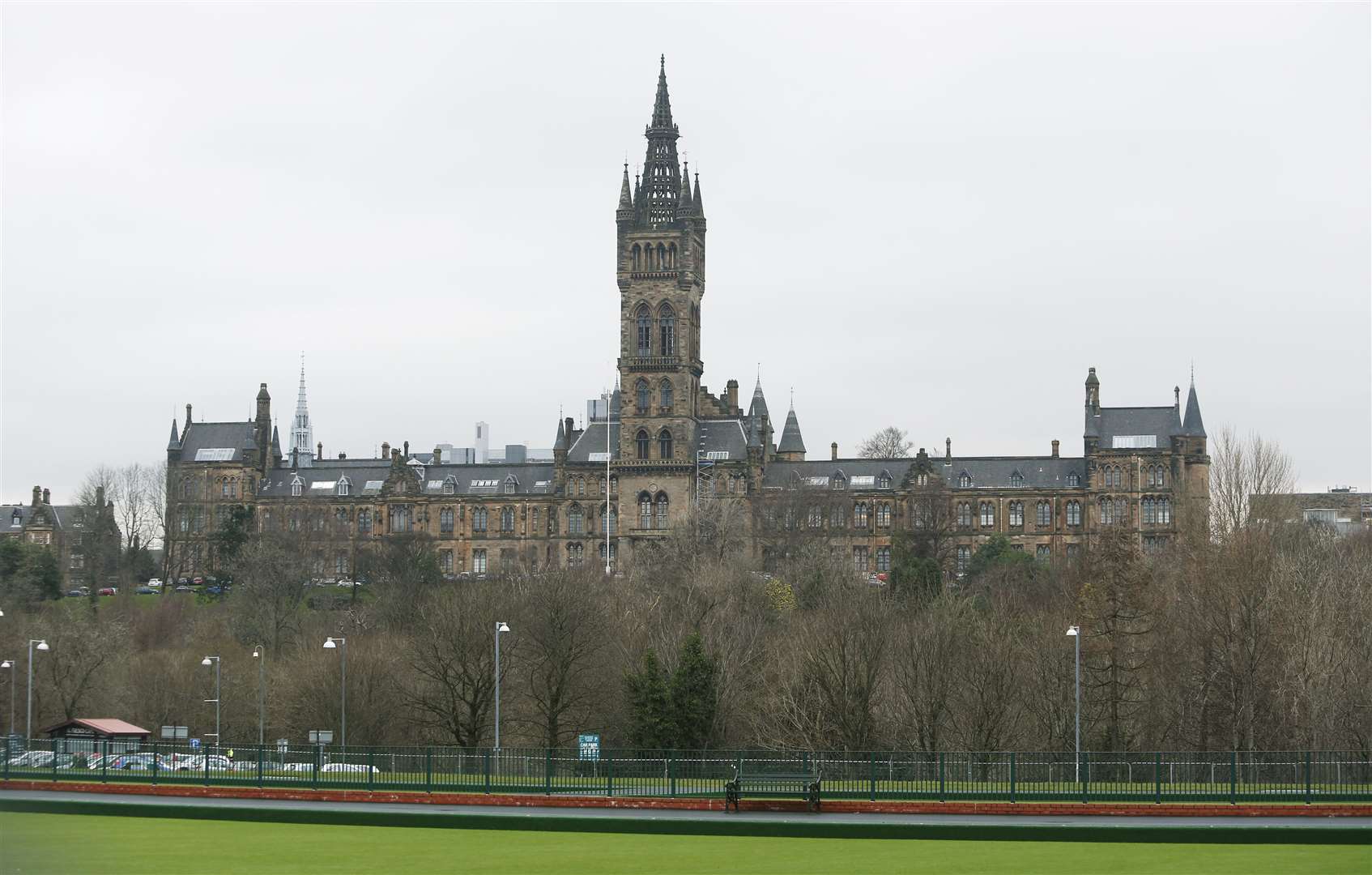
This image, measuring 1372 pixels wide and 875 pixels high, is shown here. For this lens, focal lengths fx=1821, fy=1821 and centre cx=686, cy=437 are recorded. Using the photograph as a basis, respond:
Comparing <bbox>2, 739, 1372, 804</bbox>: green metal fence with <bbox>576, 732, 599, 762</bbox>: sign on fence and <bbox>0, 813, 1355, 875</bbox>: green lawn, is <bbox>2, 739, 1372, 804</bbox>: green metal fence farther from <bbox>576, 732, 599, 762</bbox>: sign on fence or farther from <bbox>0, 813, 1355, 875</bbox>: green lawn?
<bbox>0, 813, 1355, 875</bbox>: green lawn

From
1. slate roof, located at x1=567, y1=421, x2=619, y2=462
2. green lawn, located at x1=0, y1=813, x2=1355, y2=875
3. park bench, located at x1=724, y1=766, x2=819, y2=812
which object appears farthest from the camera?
slate roof, located at x1=567, y1=421, x2=619, y2=462

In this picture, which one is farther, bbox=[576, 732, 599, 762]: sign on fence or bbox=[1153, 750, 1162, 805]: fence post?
bbox=[576, 732, 599, 762]: sign on fence

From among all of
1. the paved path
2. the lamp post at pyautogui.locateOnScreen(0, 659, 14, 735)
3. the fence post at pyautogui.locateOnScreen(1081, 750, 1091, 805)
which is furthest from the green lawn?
the lamp post at pyautogui.locateOnScreen(0, 659, 14, 735)

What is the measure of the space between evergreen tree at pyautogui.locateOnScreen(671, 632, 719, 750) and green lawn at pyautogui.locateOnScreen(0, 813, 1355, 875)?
26.3 m

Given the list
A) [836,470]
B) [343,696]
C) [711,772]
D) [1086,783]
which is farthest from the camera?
[836,470]

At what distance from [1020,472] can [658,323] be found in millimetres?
34590

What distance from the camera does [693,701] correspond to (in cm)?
6625

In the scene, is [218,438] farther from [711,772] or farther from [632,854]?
[632,854]

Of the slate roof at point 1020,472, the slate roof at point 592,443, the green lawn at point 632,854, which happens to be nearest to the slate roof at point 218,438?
the slate roof at point 592,443

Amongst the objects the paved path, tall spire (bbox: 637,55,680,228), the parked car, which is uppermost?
tall spire (bbox: 637,55,680,228)

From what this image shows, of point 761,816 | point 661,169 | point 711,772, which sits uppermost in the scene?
point 661,169

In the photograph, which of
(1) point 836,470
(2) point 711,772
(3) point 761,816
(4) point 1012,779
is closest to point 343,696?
(2) point 711,772

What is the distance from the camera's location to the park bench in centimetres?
4294

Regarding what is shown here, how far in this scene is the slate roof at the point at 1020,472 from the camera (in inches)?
6294
